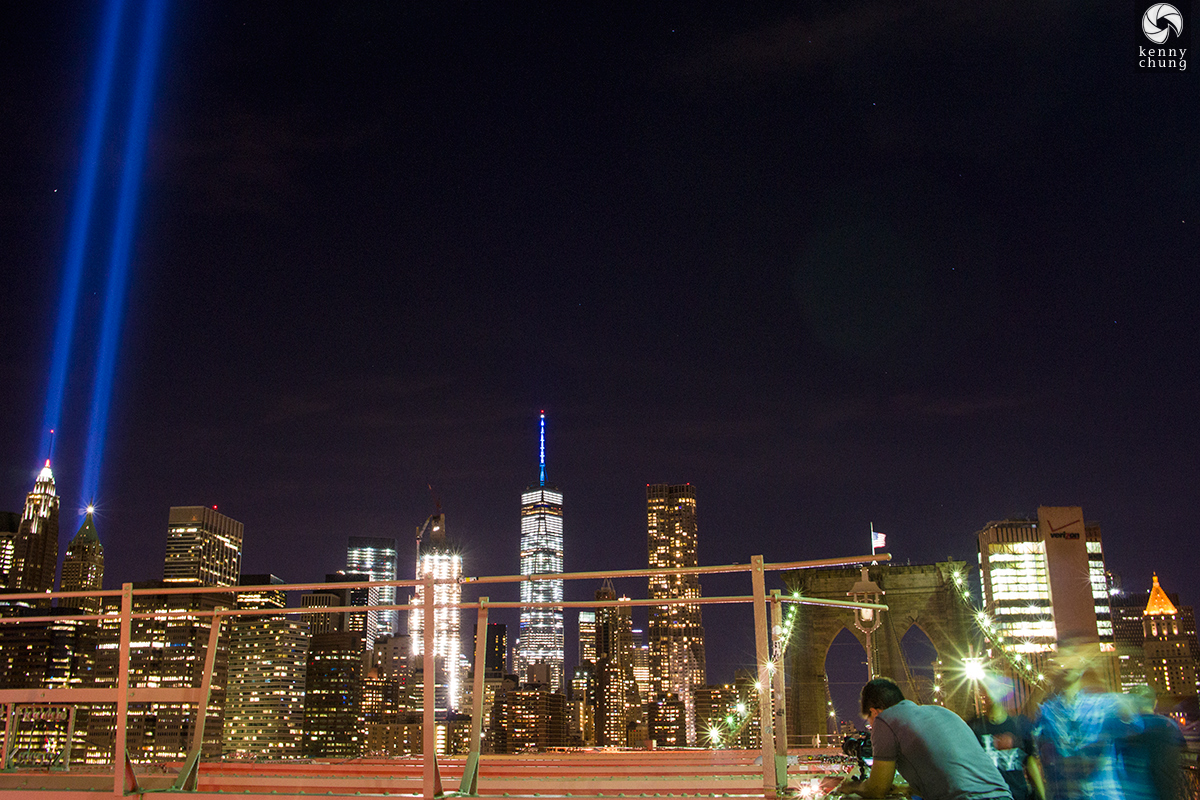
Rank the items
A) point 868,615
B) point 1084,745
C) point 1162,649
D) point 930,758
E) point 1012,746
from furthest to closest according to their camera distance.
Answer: point 1162,649
point 868,615
point 1012,746
point 1084,745
point 930,758

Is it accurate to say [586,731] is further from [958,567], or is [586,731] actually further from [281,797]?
[281,797]

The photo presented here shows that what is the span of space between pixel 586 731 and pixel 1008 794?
167m

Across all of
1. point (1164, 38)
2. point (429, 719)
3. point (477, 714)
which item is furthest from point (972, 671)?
point (429, 719)

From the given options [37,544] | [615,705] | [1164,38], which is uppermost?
[37,544]

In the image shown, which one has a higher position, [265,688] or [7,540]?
[7,540]

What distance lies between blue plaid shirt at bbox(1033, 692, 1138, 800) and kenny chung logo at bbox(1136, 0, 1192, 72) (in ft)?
51.3

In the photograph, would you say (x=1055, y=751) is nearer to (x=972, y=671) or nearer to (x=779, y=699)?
(x=779, y=699)

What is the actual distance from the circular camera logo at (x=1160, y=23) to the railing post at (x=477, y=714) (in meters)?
16.3

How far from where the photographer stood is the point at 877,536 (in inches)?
1038

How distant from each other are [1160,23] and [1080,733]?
16.6m

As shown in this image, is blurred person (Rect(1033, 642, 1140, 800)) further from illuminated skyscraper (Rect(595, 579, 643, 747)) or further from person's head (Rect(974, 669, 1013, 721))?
illuminated skyscraper (Rect(595, 579, 643, 747))

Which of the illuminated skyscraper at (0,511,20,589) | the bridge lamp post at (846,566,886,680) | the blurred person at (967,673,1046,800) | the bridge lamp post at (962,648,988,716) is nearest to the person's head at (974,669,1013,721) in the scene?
the blurred person at (967,673,1046,800)

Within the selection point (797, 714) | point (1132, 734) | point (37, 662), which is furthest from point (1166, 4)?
point (37, 662)

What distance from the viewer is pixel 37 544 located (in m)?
187
